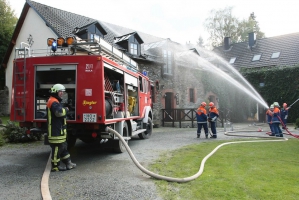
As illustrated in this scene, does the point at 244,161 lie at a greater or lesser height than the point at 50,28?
lesser

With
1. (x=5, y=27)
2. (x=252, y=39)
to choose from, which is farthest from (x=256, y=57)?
(x=5, y=27)

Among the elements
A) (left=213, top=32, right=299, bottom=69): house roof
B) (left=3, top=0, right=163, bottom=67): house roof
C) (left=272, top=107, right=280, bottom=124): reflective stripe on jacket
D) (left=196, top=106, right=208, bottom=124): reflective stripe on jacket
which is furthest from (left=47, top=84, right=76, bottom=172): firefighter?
(left=213, top=32, right=299, bottom=69): house roof

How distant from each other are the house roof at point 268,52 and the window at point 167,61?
1165 centimetres

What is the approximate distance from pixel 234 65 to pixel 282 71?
7.35 metres

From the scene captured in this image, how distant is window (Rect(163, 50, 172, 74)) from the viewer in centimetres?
1936

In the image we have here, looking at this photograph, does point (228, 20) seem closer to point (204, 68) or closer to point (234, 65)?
point (234, 65)

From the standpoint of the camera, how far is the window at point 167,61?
1936cm

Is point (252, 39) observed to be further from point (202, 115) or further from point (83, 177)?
point (83, 177)

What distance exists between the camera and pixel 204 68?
926 inches

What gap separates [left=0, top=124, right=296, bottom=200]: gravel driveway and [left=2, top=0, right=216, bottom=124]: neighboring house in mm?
9794

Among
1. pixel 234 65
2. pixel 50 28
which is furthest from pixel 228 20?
pixel 50 28

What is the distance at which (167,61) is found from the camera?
64.2 ft

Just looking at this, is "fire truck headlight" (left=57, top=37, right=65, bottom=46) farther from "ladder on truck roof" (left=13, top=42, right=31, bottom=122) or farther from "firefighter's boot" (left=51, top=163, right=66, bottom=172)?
"firefighter's boot" (left=51, top=163, right=66, bottom=172)

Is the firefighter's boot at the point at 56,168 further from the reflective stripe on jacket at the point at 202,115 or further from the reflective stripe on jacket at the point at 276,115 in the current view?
the reflective stripe on jacket at the point at 276,115
